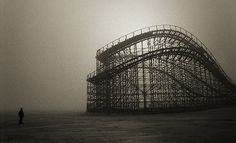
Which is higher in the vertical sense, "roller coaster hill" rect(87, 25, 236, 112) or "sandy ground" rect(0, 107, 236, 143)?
"roller coaster hill" rect(87, 25, 236, 112)

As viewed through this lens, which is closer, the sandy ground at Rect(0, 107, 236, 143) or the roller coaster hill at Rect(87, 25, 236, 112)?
the sandy ground at Rect(0, 107, 236, 143)

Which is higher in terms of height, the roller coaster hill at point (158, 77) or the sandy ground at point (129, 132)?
the roller coaster hill at point (158, 77)

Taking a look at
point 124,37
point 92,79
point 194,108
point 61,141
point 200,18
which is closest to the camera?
point 61,141

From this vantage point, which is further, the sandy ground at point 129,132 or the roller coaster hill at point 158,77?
the roller coaster hill at point 158,77

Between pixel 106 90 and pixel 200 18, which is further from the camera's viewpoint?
pixel 106 90

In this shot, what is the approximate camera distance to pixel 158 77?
22375 millimetres

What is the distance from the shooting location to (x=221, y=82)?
26.2 metres

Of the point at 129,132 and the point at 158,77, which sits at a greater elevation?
the point at 158,77

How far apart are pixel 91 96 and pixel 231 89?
49.8ft

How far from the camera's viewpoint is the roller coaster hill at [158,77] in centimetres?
1997

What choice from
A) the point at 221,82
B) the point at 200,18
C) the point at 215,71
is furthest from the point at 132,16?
the point at 221,82

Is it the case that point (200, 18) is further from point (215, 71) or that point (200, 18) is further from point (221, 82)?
point (221, 82)

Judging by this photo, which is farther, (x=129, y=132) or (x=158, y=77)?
(x=158, y=77)

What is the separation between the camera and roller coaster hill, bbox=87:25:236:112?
65.5ft
